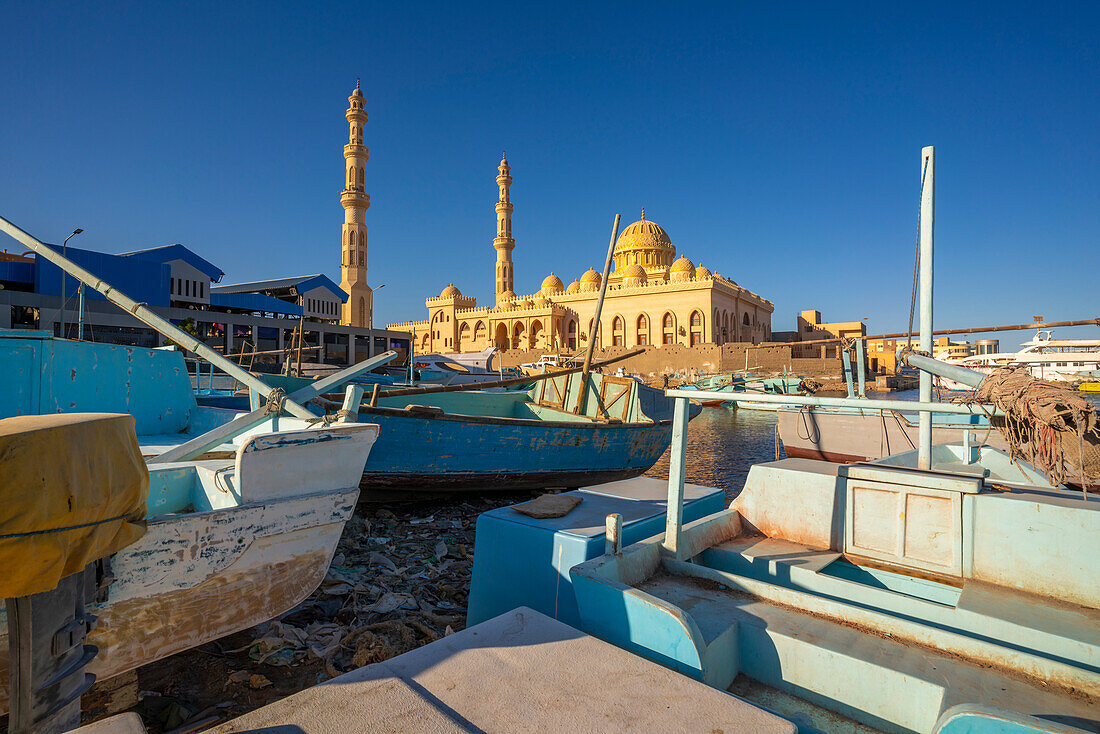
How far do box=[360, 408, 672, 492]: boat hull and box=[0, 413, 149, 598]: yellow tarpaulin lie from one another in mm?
5263

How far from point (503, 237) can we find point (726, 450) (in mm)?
40677

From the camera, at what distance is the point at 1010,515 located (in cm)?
333

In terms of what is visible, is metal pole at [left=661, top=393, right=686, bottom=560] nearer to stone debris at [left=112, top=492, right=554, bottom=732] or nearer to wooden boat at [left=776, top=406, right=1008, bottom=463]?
stone debris at [left=112, top=492, right=554, bottom=732]

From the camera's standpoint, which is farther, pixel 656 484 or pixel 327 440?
pixel 656 484

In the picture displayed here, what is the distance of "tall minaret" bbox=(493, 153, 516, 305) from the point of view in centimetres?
5184

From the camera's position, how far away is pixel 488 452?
338 inches

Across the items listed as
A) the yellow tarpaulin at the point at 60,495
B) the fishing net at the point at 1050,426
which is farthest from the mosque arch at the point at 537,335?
the yellow tarpaulin at the point at 60,495

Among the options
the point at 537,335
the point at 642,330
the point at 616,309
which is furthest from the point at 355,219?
the point at 642,330

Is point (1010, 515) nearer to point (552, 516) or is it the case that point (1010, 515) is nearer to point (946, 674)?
point (946, 674)

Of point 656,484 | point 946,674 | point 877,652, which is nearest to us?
point 946,674

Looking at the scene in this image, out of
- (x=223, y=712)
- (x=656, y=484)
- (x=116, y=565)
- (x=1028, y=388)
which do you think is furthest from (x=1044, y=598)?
(x=116, y=565)

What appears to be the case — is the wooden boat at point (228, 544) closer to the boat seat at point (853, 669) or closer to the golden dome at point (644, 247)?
the boat seat at point (853, 669)

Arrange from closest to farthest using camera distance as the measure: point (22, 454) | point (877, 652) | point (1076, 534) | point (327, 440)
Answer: point (22, 454) < point (877, 652) < point (1076, 534) < point (327, 440)

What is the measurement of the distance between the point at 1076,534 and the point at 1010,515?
0.98 feet
